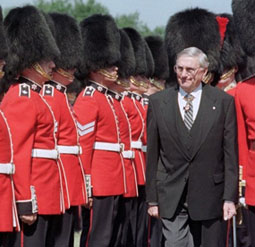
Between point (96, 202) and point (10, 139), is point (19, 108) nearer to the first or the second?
point (10, 139)

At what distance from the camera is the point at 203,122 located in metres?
4.74

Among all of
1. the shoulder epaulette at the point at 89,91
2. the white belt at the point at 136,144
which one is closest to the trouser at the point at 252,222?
the shoulder epaulette at the point at 89,91

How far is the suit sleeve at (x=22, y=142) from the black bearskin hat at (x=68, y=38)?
1476 millimetres

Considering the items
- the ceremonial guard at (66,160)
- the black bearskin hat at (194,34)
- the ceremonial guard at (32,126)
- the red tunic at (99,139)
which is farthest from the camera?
the black bearskin hat at (194,34)

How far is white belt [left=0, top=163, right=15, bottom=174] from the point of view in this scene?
4.43 metres

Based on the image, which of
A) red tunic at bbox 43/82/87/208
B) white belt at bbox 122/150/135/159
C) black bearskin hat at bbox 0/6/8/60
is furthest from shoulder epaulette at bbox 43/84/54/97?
white belt at bbox 122/150/135/159

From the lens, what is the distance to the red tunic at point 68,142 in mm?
5492

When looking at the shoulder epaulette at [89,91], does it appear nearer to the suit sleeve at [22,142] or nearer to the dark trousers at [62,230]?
the dark trousers at [62,230]

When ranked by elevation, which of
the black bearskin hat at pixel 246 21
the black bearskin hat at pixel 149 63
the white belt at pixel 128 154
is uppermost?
the black bearskin hat at pixel 246 21

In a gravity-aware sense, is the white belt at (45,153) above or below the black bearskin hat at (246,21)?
below

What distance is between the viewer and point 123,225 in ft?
22.0

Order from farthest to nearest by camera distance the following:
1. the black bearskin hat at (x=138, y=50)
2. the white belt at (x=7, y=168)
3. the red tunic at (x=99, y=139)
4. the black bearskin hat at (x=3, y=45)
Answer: the black bearskin hat at (x=138, y=50)
the red tunic at (x=99, y=139)
the black bearskin hat at (x=3, y=45)
the white belt at (x=7, y=168)

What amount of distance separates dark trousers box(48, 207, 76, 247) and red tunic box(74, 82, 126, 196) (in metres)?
0.59

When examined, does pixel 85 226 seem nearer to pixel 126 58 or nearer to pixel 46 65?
pixel 46 65
